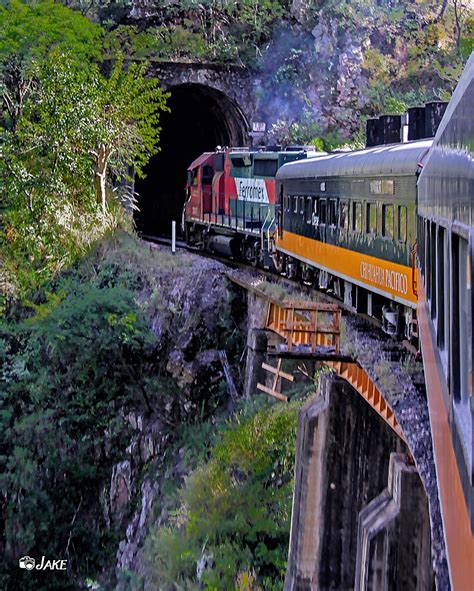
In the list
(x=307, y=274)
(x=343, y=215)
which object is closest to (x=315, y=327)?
(x=343, y=215)

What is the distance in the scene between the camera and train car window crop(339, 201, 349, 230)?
15.0 metres

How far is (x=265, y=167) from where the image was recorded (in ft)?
81.3

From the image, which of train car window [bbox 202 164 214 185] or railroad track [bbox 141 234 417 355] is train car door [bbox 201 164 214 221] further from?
railroad track [bbox 141 234 417 355]

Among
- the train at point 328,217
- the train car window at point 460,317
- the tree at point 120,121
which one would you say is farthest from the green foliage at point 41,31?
the train car window at point 460,317

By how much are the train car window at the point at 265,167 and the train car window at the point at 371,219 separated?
10.8 metres

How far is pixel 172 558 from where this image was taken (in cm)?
1838

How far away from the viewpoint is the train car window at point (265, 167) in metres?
24.2

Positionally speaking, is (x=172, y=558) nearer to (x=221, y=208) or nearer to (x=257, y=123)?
(x=221, y=208)

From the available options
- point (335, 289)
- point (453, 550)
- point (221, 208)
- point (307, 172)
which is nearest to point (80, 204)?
point (221, 208)

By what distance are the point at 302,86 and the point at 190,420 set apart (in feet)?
53.8

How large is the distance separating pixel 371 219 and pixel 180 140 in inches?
1387

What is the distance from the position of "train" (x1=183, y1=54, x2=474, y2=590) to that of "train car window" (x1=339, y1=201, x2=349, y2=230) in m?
0.03

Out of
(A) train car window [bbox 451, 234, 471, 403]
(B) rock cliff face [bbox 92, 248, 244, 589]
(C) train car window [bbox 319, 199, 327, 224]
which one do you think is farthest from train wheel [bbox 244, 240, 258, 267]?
(A) train car window [bbox 451, 234, 471, 403]

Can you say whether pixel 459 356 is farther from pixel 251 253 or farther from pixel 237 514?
pixel 251 253
